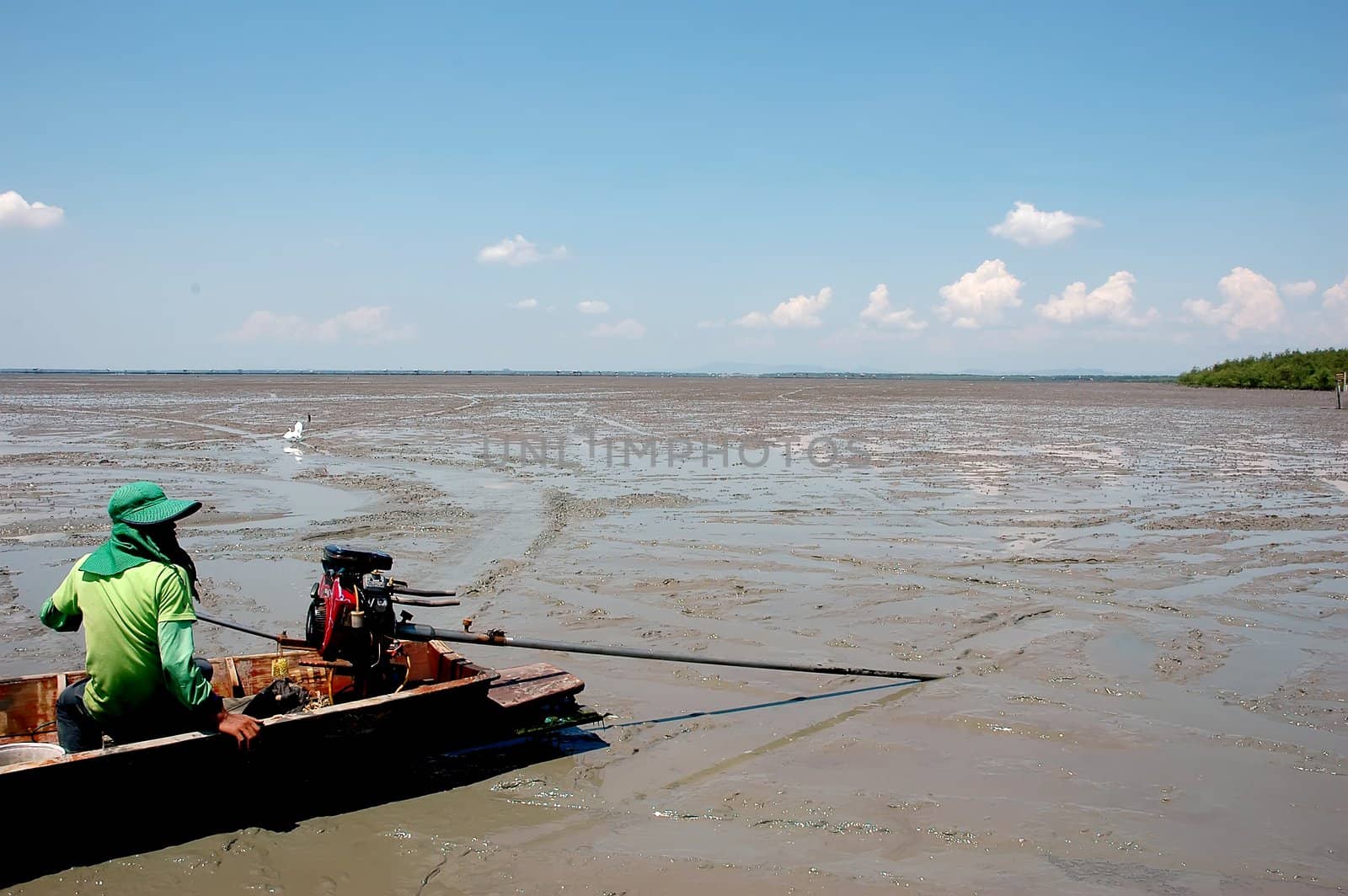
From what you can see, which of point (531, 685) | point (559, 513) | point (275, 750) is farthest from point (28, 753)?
point (559, 513)

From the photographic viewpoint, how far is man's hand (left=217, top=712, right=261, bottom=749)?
5.05 m

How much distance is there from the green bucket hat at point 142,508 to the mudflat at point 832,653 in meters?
1.57

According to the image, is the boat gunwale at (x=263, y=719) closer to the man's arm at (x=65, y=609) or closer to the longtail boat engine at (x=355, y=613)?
the longtail boat engine at (x=355, y=613)

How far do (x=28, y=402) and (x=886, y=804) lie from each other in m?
52.3

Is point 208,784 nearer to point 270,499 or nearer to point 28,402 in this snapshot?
point 270,499

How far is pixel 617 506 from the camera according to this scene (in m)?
15.2

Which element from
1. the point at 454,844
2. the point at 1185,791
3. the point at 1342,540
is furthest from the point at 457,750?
the point at 1342,540

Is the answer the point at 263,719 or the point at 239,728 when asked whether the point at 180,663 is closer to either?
the point at 239,728

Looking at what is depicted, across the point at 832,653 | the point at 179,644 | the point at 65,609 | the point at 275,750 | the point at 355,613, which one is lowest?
the point at 832,653

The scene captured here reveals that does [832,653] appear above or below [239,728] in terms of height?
below

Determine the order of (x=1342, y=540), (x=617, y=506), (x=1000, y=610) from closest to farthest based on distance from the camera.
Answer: (x=1000, y=610) → (x=1342, y=540) → (x=617, y=506)

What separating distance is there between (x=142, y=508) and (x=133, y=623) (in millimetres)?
582

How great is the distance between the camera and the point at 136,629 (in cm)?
480

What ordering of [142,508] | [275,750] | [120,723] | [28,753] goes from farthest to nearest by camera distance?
[275,750] < [28,753] < [120,723] < [142,508]
